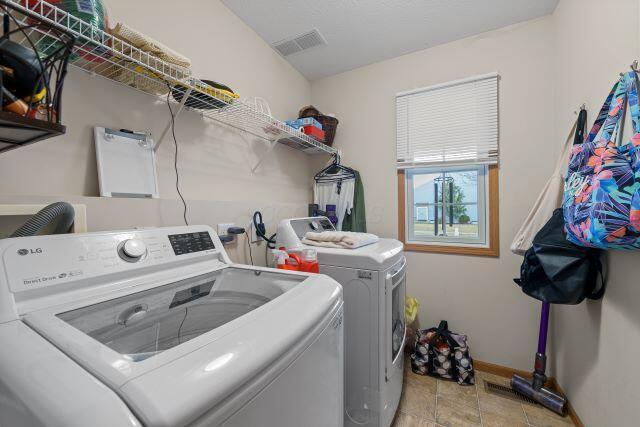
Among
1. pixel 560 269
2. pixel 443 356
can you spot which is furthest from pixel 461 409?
pixel 560 269

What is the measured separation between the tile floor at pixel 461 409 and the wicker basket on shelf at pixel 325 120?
2.05 meters

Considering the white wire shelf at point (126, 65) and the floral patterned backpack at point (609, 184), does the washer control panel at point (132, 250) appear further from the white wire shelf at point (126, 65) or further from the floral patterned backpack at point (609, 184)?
the floral patterned backpack at point (609, 184)

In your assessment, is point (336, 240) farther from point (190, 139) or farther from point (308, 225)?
point (190, 139)

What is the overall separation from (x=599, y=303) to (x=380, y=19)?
2.15m

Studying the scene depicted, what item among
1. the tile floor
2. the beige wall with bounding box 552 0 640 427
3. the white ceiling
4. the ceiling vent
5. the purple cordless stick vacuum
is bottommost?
the tile floor

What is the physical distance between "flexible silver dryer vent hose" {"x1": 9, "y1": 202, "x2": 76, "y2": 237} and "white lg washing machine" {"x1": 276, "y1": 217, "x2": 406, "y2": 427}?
34.1 inches

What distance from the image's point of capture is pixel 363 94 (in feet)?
8.07

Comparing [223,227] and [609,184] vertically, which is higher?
[609,184]

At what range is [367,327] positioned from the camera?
1350 mm

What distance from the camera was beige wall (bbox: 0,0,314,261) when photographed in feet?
3.25

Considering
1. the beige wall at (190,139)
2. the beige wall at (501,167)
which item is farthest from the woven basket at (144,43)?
the beige wall at (501,167)

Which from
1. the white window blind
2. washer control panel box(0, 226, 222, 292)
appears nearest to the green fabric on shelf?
the white window blind

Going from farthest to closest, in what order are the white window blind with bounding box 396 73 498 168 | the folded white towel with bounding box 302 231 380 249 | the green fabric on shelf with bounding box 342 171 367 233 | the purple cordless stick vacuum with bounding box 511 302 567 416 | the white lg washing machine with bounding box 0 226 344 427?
1. the green fabric on shelf with bounding box 342 171 367 233
2. the white window blind with bounding box 396 73 498 168
3. the purple cordless stick vacuum with bounding box 511 302 567 416
4. the folded white towel with bounding box 302 231 380 249
5. the white lg washing machine with bounding box 0 226 344 427

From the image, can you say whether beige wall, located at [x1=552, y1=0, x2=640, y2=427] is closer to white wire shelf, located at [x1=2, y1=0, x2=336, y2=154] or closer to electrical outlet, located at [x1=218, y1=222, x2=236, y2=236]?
white wire shelf, located at [x1=2, y1=0, x2=336, y2=154]
